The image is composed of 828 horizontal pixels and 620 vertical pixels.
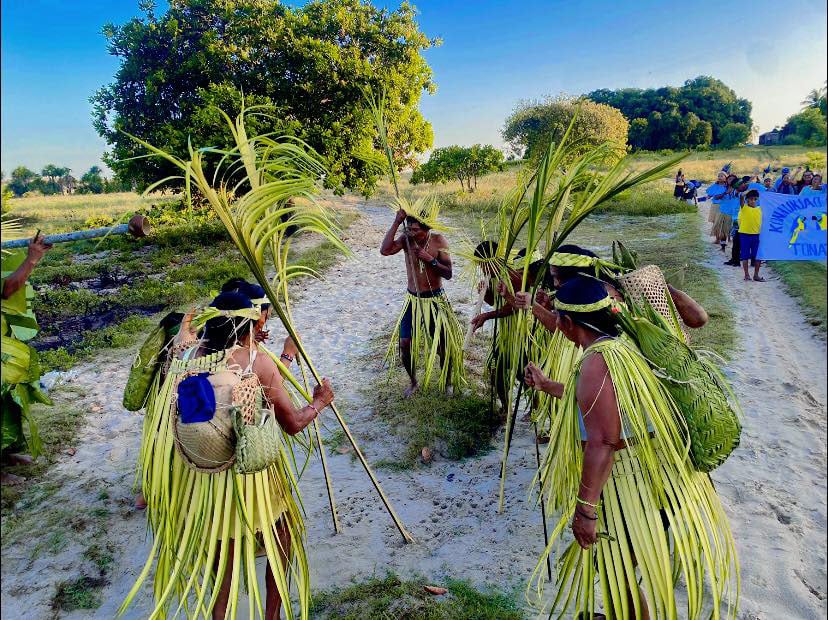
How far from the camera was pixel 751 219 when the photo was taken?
8.56m

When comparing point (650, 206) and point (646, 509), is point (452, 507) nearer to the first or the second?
point (646, 509)

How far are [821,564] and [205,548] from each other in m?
3.10

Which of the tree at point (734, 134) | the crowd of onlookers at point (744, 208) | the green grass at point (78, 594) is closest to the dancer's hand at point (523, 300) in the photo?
the green grass at point (78, 594)

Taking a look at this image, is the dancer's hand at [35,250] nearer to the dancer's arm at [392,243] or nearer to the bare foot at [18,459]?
the bare foot at [18,459]

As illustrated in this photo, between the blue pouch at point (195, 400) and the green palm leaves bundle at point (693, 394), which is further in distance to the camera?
the green palm leaves bundle at point (693, 394)

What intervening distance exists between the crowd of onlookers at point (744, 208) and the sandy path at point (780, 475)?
2.48 m

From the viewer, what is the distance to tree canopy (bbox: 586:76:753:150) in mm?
28266

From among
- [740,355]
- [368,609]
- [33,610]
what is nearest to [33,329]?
[33,610]

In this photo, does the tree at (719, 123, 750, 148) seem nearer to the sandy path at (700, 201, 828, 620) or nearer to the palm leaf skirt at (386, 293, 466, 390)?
the sandy path at (700, 201, 828, 620)

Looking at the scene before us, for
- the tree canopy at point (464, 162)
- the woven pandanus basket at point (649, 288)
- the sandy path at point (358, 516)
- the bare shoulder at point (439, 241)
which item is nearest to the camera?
the woven pandanus basket at point (649, 288)

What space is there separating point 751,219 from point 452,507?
7.35 m

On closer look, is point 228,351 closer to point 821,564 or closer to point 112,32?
point 821,564

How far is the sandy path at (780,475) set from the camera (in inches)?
113

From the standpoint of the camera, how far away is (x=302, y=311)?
26.2 feet
